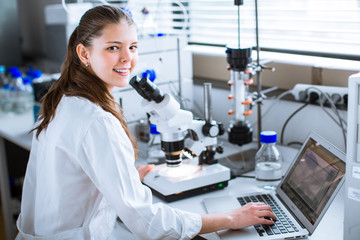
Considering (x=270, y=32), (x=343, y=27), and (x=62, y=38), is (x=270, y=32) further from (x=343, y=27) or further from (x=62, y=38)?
(x=62, y=38)

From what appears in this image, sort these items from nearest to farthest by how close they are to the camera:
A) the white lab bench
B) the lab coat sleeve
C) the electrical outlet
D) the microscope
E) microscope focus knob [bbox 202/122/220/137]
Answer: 1. the lab coat sleeve
2. the white lab bench
3. the microscope
4. microscope focus knob [bbox 202/122/220/137]
5. the electrical outlet

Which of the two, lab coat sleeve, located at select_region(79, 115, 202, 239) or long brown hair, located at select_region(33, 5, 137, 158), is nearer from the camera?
lab coat sleeve, located at select_region(79, 115, 202, 239)

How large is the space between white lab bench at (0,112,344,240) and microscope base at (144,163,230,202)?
0.07 ft

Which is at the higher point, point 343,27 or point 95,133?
point 343,27

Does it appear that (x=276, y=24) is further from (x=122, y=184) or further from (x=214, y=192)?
(x=122, y=184)

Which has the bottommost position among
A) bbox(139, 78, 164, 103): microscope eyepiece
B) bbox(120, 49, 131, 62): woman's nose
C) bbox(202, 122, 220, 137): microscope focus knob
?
bbox(202, 122, 220, 137): microscope focus knob

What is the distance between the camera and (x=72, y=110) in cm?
125

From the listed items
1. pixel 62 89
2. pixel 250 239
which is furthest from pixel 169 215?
pixel 62 89

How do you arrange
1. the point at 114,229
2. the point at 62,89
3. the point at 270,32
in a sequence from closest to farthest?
the point at 62,89, the point at 114,229, the point at 270,32

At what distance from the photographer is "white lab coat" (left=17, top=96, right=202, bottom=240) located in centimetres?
118

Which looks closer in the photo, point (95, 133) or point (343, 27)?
point (95, 133)

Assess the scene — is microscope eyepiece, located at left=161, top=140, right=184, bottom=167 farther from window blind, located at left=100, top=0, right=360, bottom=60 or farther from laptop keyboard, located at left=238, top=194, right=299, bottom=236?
window blind, located at left=100, top=0, right=360, bottom=60

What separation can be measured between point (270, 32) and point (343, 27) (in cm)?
38

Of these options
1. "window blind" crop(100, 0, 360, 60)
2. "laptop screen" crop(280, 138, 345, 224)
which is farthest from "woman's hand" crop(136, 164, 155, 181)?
"window blind" crop(100, 0, 360, 60)
